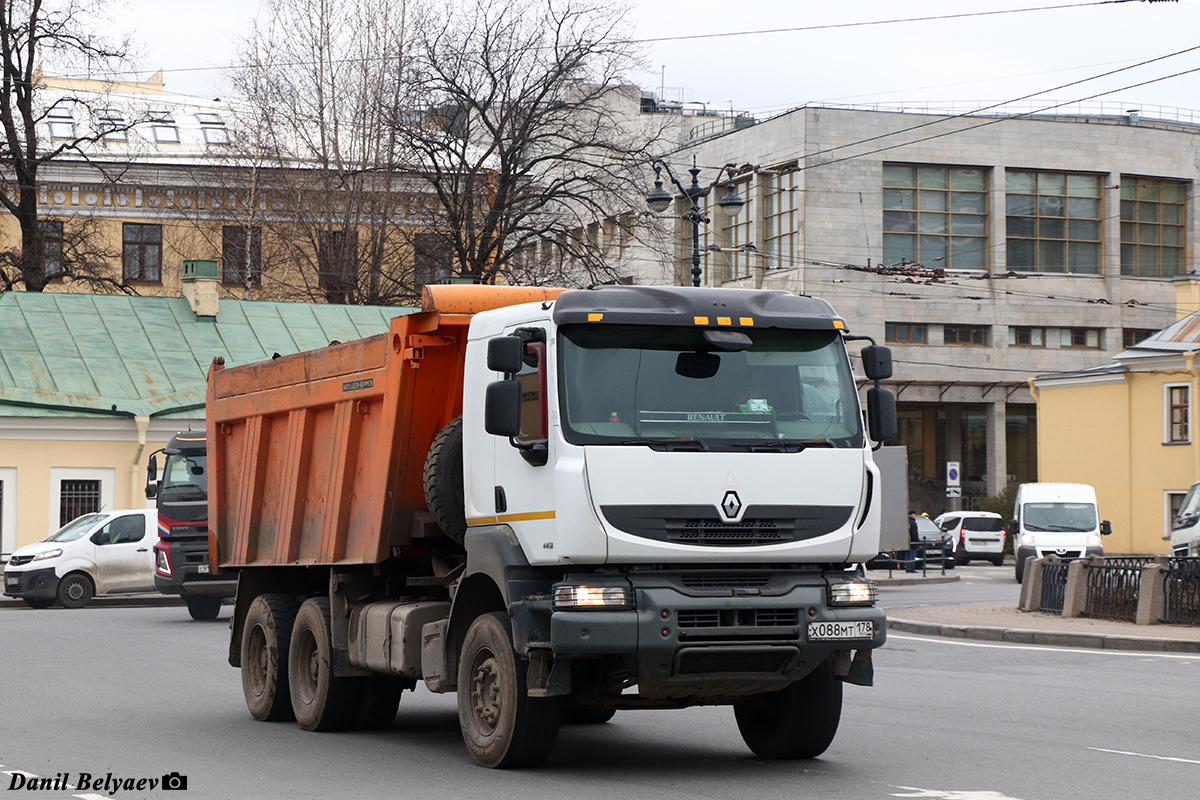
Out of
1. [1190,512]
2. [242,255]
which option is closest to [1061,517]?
[1190,512]

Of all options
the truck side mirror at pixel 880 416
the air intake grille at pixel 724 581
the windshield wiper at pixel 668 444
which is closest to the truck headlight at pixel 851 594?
the air intake grille at pixel 724 581

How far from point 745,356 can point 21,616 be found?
70.3 ft

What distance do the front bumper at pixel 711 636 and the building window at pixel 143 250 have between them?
2023 inches

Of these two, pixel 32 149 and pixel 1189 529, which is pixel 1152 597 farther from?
pixel 32 149

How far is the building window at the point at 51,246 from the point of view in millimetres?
47125

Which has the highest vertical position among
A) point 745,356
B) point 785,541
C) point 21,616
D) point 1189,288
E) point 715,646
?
point 1189,288

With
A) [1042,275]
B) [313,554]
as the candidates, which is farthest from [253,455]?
[1042,275]

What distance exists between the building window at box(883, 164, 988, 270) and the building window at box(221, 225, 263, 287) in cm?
2711

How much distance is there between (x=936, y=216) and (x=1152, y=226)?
417 inches

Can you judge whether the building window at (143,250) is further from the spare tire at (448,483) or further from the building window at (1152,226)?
the spare tire at (448,483)

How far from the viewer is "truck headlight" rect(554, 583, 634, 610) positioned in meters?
8.86

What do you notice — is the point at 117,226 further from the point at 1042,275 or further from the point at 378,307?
the point at 1042,275

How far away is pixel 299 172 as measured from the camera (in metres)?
49.8

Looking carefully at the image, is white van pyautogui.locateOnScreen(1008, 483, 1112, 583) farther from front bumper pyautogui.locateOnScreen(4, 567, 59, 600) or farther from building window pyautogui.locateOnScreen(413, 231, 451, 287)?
front bumper pyautogui.locateOnScreen(4, 567, 59, 600)
